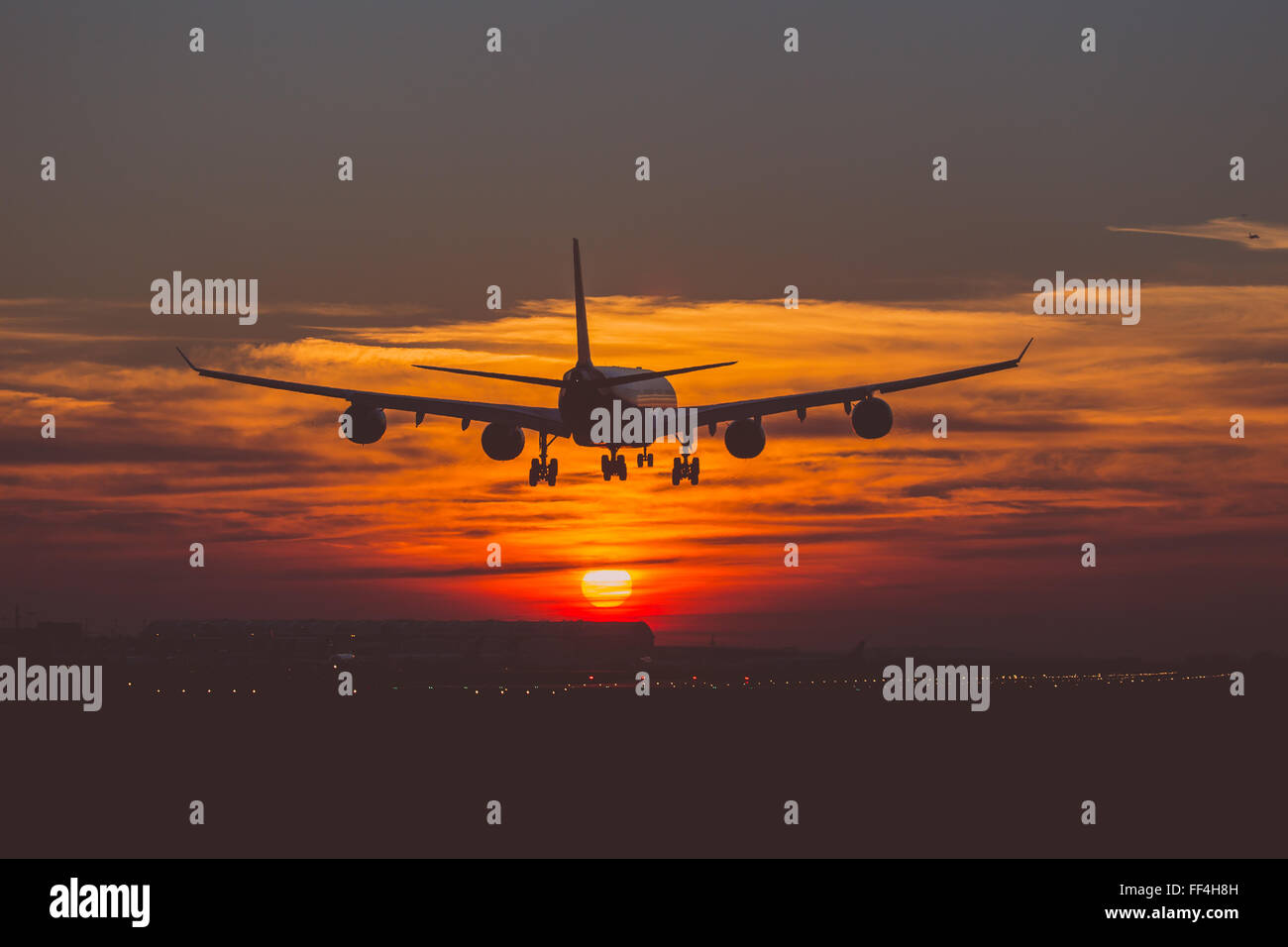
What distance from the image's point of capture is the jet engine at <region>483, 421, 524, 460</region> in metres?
89.1

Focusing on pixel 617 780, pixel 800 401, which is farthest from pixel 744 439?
pixel 617 780

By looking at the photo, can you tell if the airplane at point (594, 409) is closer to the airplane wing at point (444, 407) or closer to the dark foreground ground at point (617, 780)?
the airplane wing at point (444, 407)

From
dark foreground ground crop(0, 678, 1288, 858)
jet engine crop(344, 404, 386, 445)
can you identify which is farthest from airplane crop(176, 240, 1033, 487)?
dark foreground ground crop(0, 678, 1288, 858)

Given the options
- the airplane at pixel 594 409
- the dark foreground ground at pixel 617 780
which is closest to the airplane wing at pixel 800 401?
the airplane at pixel 594 409

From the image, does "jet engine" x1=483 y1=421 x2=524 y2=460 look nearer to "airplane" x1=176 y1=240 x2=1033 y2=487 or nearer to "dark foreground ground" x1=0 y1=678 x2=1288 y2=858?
"airplane" x1=176 y1=240 x2=1033 y2=487

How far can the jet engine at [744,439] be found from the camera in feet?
293

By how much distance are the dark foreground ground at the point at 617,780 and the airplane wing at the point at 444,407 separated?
2008 inches

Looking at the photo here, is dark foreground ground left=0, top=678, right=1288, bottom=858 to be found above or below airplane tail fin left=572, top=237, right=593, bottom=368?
below

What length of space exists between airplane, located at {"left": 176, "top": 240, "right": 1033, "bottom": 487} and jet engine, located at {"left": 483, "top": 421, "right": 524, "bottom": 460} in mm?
61

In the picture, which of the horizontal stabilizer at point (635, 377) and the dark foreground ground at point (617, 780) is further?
the dark foreground ground at point (617, 780)

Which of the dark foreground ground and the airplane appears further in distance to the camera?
the dark foreground ground
